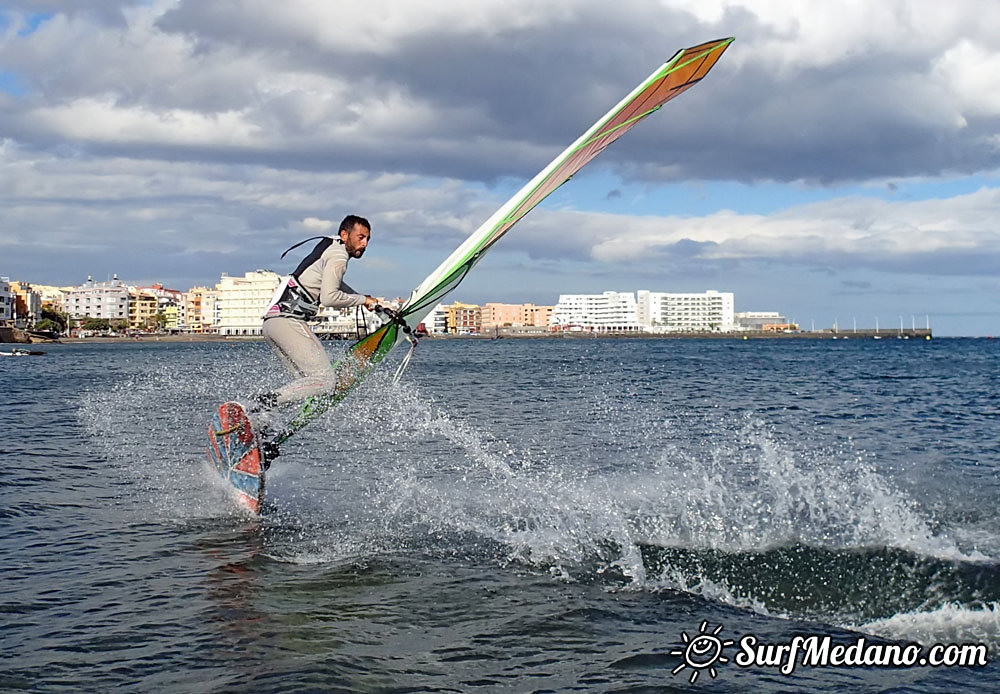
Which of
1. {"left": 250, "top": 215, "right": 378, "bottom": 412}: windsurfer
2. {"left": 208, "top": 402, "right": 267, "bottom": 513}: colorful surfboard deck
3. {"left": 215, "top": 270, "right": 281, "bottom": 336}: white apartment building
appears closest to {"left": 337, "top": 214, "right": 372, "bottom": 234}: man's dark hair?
{"left": 250, "top": 215, "right": 378, "bottom": 412}: windsurfer

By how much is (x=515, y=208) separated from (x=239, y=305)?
17486cm

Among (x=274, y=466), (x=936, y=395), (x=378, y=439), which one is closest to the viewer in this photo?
(x=274, y=466)

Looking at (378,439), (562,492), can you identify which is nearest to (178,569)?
(562,492)

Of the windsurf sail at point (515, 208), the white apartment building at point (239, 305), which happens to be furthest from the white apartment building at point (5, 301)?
the windsurf sail at point (515, 208)

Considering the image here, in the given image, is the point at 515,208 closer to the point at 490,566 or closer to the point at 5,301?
the point at 490,566

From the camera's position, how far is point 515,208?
965cm

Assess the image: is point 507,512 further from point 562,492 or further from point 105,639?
point 105,639

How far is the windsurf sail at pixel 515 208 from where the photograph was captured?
8.85 meters

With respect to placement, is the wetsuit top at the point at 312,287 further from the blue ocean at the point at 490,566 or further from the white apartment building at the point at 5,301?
the white apartment building at the point at 5,301

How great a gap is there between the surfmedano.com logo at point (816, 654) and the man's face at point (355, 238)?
5294 millimetres

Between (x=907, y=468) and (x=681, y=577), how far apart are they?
9446mm

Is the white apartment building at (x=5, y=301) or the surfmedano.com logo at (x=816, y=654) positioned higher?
the white apartment building at (x=5, y=301)

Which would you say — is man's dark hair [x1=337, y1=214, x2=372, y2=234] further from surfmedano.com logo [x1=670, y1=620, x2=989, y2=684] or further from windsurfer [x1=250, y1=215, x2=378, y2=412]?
surfmedano.com logo [x1=670, y1=620, x2=989, y2=684]

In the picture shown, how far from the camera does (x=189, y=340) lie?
165875 mm
